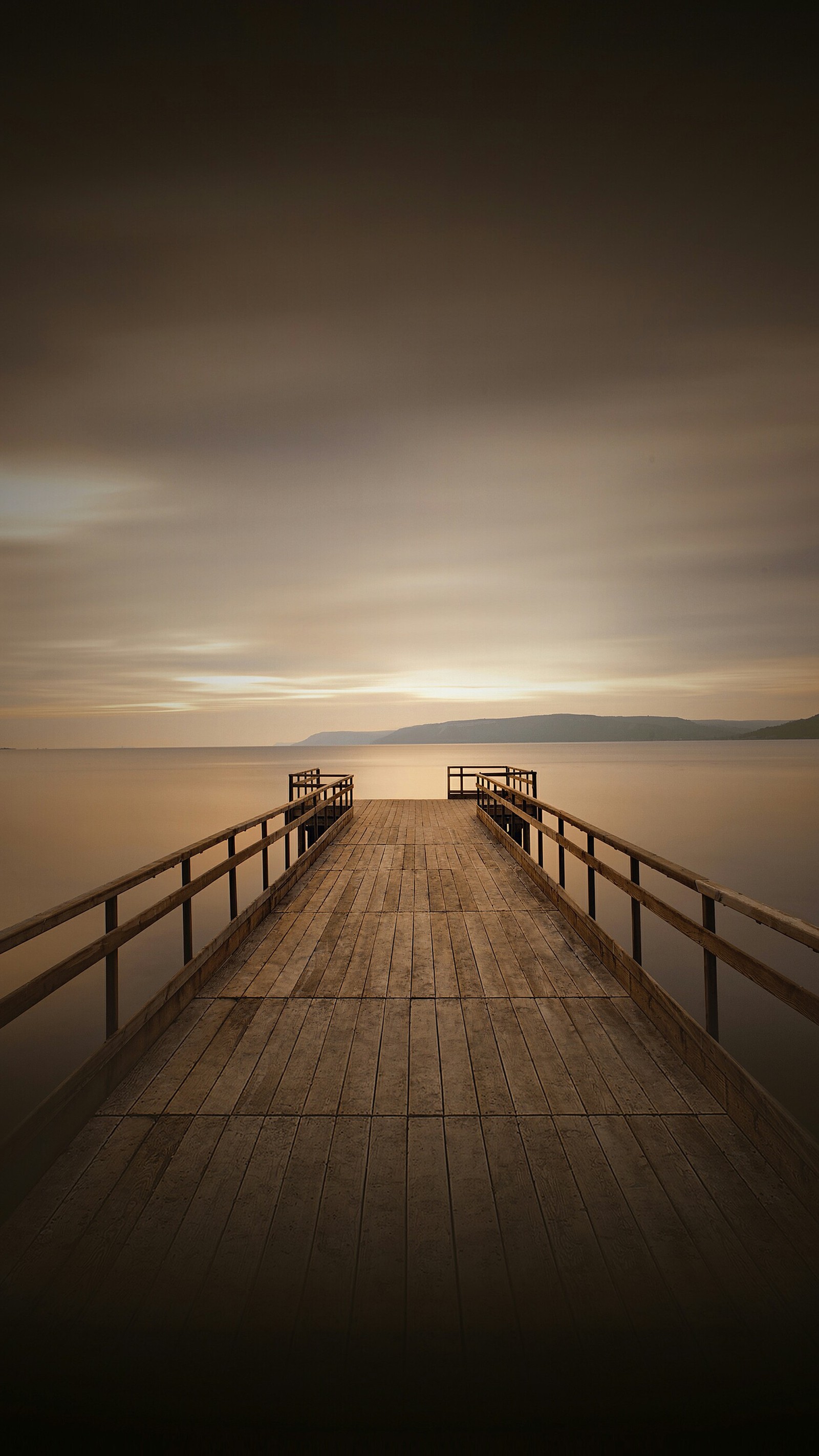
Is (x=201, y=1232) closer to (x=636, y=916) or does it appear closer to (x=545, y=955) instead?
(x=636, y=916)

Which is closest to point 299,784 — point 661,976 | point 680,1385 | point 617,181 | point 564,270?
point 661,976

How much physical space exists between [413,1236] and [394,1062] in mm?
1256

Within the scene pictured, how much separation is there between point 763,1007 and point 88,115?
16037mm

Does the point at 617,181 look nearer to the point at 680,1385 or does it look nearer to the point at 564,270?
the point at 564,270

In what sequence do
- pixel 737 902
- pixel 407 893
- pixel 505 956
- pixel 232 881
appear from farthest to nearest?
pixel 407 893, pixel 232 881, pixel 505 956, pixel 737 902

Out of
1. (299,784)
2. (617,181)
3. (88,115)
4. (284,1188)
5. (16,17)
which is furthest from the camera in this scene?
(299,784)

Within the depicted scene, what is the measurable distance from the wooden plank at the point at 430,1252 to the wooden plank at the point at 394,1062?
213 mm

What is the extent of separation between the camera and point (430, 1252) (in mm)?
2047

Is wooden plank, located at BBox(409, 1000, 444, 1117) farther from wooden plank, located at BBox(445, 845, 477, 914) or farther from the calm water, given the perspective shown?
the calm water

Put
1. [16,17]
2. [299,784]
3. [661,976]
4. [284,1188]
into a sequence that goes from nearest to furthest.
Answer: [284,1188] → [16,17] → [661,976] → [299,784]

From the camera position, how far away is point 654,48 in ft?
25.1

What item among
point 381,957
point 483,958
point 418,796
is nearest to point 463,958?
point 483,958

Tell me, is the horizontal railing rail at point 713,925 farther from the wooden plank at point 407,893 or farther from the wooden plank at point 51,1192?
the wooden plank at point 51,1192

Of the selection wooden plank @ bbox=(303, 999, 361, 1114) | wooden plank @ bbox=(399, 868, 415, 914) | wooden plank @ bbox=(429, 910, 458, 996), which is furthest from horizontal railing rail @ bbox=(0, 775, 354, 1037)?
wooden plank @ bbox=(429, 910, 458, 996)
